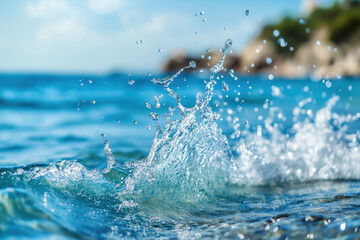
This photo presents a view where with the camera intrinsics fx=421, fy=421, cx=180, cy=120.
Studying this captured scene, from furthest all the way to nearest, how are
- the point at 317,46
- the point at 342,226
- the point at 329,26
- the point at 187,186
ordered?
the point at 329,26 → the point at 317,46 → the point at 187,186 → the point at 342,226

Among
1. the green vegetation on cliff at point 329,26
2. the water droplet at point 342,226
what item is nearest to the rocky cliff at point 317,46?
the green vegetation on cliff at point 329,26

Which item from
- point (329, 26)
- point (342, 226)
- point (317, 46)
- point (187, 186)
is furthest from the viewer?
point (329, 26)

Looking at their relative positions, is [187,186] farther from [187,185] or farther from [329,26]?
[329,26]

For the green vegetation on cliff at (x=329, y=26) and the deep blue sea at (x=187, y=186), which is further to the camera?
the green vegetation on cliff at (x=329, y=26)

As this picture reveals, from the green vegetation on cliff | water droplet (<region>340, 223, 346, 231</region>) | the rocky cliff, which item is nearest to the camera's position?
water droplet (<region>340, 223, 346, 231</region>)

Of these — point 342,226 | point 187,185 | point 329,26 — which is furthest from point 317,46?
point 342,226

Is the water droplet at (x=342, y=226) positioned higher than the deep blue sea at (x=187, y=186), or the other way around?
the deep blue sea at (x=187, y=186)

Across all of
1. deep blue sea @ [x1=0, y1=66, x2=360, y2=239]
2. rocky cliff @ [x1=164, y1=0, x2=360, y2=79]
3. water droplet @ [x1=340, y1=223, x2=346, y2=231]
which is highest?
Answer: rocky cliff @ [x1=164, y1=0, x2=360, y2=79]

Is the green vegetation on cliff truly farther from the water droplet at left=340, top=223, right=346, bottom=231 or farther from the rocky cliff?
the water droplet at left=340, top=223, right=346, bottom=231

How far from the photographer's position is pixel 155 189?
2957 mm

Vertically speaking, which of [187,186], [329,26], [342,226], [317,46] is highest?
[329,26]

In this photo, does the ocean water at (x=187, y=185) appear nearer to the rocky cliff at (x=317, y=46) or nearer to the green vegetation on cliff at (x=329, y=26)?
the rocky cliff at (x=317, y=46)

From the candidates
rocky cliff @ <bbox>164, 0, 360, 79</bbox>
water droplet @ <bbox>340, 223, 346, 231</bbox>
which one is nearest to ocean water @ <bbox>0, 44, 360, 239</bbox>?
water droplet @ <bbox>340, 223, 346, 231</bbox>

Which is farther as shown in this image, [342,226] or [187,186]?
[187,186]
